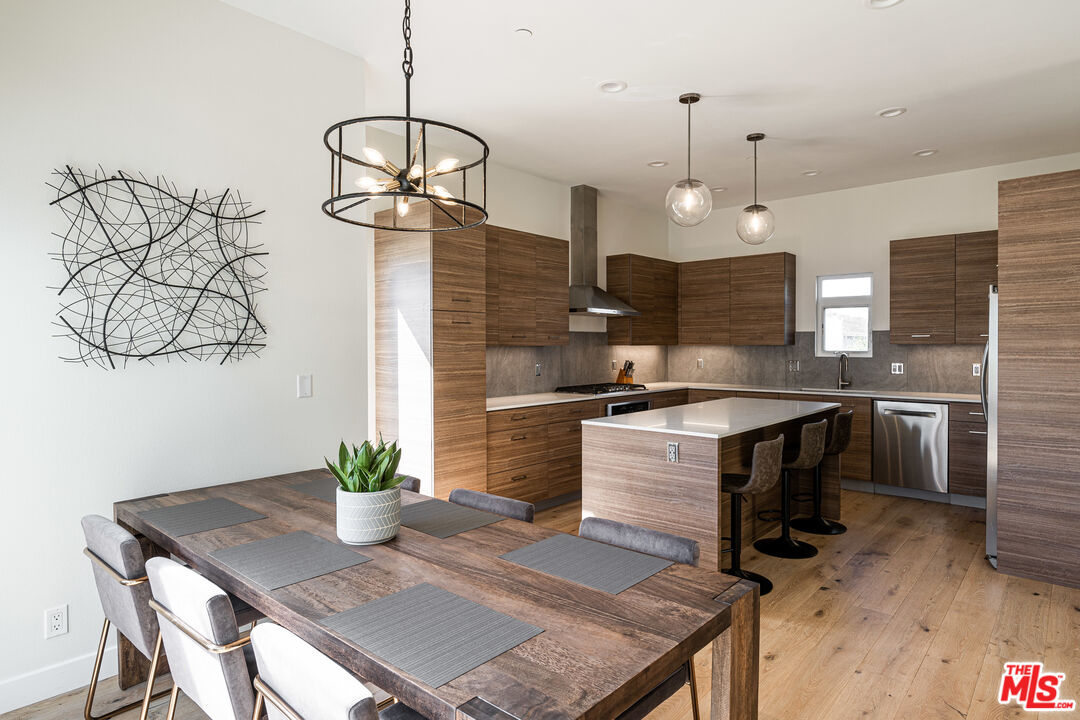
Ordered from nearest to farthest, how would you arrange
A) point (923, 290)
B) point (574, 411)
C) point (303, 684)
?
point (303, 684) → point (574, 411) → point (923, 290)


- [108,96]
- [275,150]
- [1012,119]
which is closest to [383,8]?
[275,150]

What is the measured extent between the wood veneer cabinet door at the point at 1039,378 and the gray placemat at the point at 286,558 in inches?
142

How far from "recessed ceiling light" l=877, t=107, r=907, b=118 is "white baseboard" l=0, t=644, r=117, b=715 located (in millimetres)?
5136

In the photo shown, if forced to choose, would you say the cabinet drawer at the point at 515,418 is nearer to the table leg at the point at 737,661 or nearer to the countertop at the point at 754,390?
the countertop at the point at 754,390

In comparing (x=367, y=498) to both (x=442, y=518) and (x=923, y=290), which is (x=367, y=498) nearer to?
(x=442, y=518)

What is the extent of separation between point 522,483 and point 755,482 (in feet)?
6.52

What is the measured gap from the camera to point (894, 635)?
2764 millimetres

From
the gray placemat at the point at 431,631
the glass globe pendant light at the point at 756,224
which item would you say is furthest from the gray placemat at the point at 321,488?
the glass globe pendant light at the point at 756,224

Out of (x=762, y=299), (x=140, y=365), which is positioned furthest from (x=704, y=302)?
(x=140, y=365)

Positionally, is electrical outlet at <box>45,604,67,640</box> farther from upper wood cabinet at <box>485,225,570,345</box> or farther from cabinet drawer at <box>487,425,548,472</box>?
upper wood cabinet at <box>485,225,570,345</box>

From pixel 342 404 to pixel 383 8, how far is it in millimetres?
1953

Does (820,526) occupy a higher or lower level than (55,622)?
lower

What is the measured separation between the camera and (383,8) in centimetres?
275

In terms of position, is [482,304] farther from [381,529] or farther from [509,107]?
[381,529]
